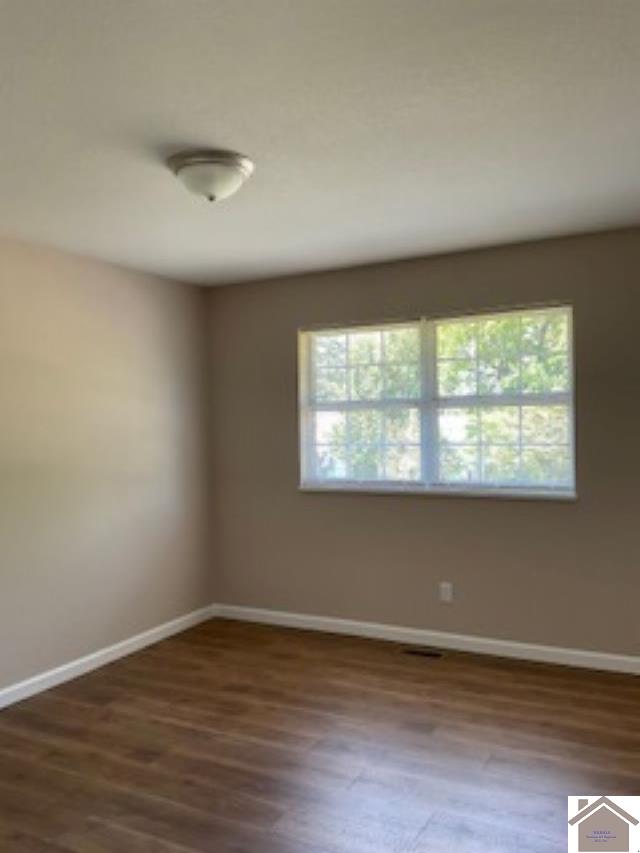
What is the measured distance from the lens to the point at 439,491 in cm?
423

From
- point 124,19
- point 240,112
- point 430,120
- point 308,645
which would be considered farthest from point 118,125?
point 308,645

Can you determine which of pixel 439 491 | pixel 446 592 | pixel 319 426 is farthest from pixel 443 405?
pixel 446 592

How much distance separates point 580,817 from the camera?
2385mm

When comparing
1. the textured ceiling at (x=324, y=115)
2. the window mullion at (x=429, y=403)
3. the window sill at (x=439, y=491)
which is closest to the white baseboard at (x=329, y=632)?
the window sill at (x=439, y=491)

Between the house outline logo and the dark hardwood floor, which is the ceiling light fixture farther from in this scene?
the house outline logo

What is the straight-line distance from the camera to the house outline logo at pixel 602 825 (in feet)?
7.27

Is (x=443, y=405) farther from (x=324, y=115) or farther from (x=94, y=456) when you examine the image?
(x=324, y=115)

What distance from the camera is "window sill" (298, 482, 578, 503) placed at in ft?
12.8

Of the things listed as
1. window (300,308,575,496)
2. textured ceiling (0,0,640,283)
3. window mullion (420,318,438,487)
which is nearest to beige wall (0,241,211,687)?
textured ceiling (0,0,640,283)

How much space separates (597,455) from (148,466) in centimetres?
Result: 273

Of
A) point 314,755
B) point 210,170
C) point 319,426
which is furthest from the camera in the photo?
point 319,426

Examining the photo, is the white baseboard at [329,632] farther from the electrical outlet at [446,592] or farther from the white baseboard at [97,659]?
the electrical outlet at [446,592]

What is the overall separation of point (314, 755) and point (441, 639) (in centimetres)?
155

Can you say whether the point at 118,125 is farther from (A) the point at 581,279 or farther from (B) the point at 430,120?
(A) the point at 581,279
